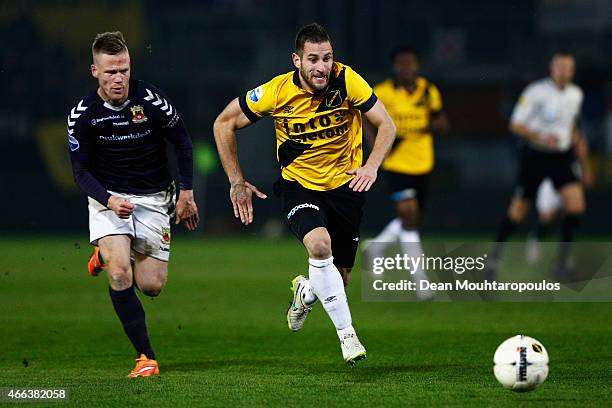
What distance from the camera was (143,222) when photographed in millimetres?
7367

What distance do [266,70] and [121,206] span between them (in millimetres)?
18187

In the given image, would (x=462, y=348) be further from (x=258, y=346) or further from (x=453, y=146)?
(x=453, y=146)

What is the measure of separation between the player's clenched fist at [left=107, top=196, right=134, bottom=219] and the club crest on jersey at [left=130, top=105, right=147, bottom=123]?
532mm

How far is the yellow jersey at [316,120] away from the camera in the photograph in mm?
7234

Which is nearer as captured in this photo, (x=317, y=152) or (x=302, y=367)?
(x=302, y=367)

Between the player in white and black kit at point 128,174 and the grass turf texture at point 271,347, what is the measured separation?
555 millimetres

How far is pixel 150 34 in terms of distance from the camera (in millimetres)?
25250

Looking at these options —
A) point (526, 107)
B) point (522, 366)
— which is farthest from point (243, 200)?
point (526, 107)

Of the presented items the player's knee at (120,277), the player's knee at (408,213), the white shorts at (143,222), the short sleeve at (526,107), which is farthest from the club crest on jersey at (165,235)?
the short sleeve at (526,107)

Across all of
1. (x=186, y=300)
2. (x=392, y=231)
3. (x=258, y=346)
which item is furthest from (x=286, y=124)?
(x=392, y=231)

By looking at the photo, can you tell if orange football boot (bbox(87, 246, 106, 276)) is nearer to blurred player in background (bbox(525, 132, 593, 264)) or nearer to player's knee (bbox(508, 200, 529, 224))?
player's knee (bbox(508, 200, 529, 224))

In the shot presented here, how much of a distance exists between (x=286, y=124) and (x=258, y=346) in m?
1.85

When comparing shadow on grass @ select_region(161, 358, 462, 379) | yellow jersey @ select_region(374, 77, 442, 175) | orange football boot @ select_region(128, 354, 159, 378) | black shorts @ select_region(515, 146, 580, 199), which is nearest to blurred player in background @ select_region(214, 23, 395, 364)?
shadow on grass @ select_region(161, 358, 462, 379)

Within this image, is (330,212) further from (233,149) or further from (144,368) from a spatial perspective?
(144,368)
